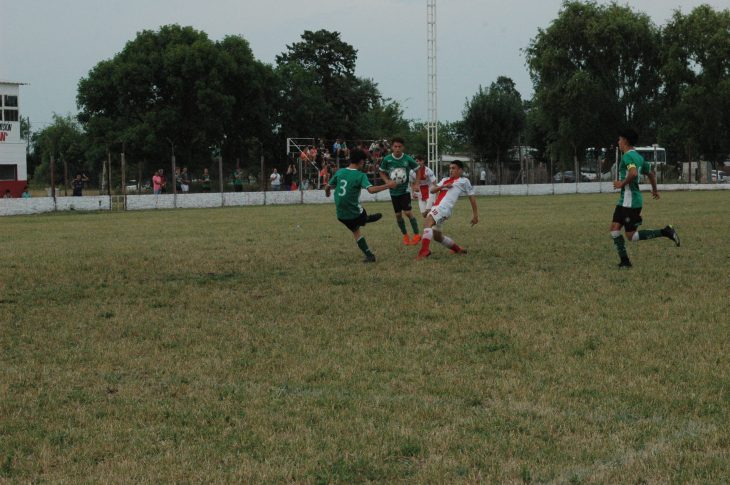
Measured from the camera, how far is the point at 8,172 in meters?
52.7

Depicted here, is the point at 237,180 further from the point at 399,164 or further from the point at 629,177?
the point at 629,177

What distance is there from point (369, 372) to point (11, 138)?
167 feet

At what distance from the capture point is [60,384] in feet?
19.3

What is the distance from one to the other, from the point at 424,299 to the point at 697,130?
5740cm

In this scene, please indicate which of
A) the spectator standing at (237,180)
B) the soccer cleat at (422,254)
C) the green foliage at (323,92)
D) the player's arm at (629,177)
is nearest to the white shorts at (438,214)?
the soccer cleat at (422,254)

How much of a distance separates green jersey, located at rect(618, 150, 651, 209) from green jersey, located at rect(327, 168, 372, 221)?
3.58 m

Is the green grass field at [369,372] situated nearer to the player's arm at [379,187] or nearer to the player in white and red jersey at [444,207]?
the player in white and red jersey at [444,207]

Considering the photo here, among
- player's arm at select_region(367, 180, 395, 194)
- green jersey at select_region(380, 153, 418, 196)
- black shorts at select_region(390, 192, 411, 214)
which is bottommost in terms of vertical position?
black shorts at select_region(390, 192, 411, 214)

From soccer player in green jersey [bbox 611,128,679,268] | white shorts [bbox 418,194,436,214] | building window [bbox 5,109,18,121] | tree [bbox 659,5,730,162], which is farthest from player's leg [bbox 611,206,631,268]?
tree [bbox 659,5,730,162]

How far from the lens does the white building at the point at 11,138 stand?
52.1 metres

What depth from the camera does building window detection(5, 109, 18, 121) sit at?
53.1m

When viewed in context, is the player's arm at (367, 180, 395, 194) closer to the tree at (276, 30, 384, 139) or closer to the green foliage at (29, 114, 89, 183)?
the tree at (276, 30, 384, 139)

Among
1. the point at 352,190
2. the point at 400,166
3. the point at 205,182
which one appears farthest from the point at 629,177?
the point at 205,182

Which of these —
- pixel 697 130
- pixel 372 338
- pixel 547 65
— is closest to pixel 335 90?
pixel 547 65
